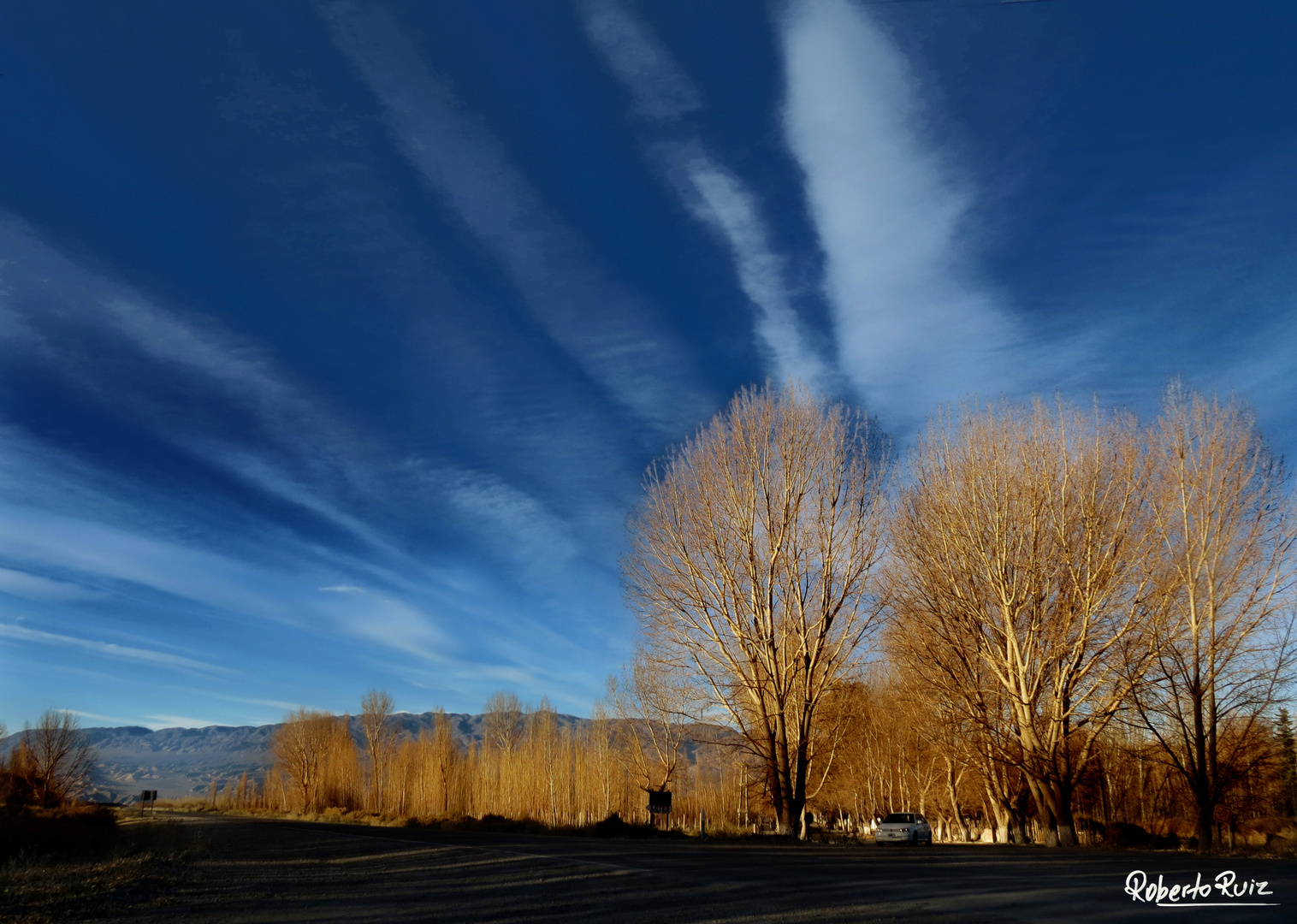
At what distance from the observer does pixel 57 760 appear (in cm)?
4838

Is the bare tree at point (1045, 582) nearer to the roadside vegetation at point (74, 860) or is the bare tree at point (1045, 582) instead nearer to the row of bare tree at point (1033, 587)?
the row of bare tree at point (1033, 587)

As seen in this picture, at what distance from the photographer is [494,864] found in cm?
1425

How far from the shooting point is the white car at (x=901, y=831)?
25.7 m

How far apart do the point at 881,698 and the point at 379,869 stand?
3348 centimetres

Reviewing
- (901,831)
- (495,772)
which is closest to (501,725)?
(495,772)

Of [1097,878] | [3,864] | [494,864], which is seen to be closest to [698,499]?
[494,864]

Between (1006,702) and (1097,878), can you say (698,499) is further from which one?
(1097,878)

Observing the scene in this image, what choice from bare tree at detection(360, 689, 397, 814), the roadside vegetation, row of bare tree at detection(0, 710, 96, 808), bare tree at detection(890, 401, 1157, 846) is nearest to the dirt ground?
the roadside vegetation

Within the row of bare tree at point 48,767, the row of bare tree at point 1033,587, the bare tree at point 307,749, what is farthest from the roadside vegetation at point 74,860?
the bare tree at point 307,749

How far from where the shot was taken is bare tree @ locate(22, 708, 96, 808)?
139ft

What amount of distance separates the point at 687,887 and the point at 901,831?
729 inches

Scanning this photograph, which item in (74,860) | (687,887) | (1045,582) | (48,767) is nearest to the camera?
(687,887)

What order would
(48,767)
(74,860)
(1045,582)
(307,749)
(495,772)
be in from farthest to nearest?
(307,749), (495,772), (48,767), (1045,582), (74,860)

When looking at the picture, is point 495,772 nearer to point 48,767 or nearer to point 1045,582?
point 48,767
